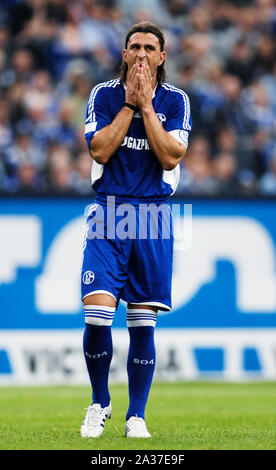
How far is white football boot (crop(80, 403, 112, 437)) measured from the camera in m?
5.82

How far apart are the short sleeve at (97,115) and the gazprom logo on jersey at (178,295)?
17.0 ft

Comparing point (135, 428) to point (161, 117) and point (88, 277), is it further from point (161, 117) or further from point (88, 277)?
point (161, 117)

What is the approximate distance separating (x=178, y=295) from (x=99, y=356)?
5437 mm

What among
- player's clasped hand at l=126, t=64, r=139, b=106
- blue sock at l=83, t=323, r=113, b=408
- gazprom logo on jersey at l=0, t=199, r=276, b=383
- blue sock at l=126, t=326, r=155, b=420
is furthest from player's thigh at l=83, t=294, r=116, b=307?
gazprom logo on jersey at l=0, t=199, r=276, b=383

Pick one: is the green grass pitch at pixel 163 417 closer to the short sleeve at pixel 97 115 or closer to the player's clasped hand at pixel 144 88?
the short sleeve at pixel 97 115

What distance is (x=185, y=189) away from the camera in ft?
39.0

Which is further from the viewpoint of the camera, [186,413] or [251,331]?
[251,331]

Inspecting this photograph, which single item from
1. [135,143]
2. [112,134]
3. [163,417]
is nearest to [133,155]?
[135,143]

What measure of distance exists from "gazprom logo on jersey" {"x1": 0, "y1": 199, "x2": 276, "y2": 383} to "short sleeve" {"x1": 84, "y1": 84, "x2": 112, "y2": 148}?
517cm

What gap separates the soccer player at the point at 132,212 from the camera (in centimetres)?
587

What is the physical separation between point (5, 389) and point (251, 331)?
9.60 ft

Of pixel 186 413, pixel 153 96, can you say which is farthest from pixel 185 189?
pixel 153 96

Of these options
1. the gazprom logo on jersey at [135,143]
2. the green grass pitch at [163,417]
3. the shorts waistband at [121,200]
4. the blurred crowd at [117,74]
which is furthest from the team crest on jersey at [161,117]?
the blurred crowd at [117,74]

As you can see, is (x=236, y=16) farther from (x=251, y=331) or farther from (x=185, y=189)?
(x=251, y=331)
